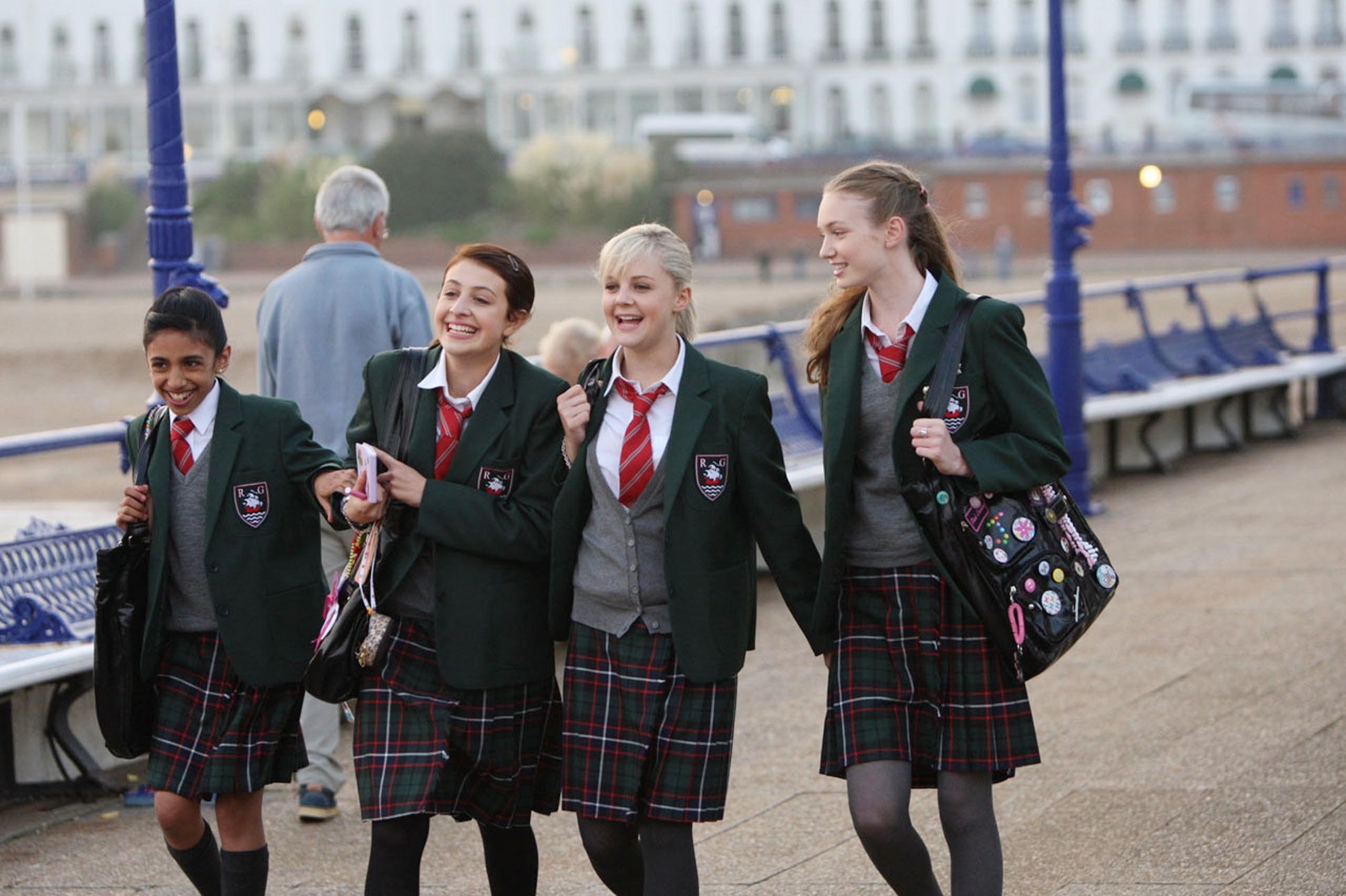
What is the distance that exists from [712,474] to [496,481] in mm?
481

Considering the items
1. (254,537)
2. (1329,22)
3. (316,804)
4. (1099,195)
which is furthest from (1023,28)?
(254,537)

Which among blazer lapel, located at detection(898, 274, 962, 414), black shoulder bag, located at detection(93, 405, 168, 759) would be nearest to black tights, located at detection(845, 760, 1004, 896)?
blazer lapel, located at detection(898, 274, 962, 414)

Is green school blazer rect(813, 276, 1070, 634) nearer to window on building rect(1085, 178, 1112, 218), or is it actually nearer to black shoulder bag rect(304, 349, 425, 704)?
black shoulder bag rect(304, 349, 425, 704)

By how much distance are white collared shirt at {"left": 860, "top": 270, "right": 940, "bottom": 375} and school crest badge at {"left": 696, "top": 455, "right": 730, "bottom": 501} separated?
15.5 inches

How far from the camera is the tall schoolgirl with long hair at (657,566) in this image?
418 centimetres

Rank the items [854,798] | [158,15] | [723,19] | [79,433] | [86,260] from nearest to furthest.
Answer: [854,798] < [158,15] < [79,433] < [86,260] < [723,19]

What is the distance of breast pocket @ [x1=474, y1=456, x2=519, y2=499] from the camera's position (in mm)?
4316

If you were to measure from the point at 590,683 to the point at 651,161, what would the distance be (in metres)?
70.6

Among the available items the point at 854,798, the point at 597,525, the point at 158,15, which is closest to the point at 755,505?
the point at 597,525

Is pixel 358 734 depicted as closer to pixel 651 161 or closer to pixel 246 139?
pixel 651 161

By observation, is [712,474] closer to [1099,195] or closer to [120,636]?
[120,636]

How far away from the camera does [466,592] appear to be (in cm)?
428

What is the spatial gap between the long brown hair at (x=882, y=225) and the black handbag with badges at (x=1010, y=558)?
25cm

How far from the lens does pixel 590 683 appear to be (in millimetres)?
4223
